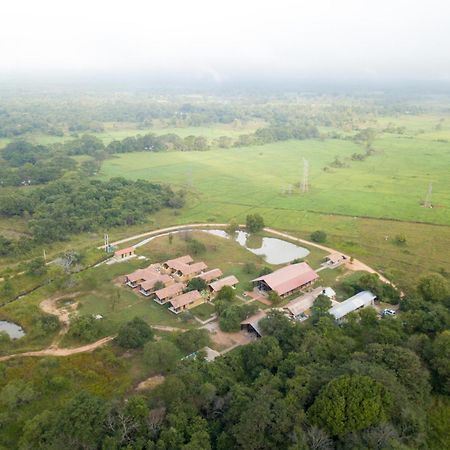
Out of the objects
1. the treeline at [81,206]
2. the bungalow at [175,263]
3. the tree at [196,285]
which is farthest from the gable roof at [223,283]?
the treeline at [81,206]

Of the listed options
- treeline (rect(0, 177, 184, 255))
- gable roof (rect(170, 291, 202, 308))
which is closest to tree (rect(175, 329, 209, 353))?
gable roof (rect(170, 291, 202, 308))

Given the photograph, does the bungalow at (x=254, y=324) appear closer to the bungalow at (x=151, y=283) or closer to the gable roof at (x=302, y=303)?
the gable roof at (x=302, y=303)

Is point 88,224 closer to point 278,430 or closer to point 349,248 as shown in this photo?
point 349,248

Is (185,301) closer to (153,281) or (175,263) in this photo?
(153,281)

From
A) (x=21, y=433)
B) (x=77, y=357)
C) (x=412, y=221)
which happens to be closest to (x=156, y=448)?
(x=21, y=433)

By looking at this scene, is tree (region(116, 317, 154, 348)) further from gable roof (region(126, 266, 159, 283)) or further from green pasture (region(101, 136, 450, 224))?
green pasture (region(101, 136, 450, 224))

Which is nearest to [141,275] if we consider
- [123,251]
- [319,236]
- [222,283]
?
[123,251]
